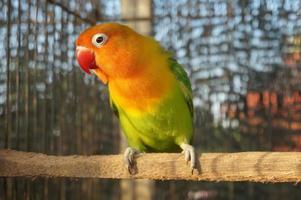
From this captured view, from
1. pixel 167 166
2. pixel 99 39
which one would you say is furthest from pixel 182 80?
pixel 167 166

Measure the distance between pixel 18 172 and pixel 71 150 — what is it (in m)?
0.58

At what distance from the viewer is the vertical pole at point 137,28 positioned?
1.86 m

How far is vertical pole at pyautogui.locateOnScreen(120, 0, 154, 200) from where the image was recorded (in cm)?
186

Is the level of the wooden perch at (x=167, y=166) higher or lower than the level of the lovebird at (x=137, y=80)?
lower

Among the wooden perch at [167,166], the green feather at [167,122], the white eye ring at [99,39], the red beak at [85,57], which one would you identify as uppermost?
the white eye ring at [99,39]

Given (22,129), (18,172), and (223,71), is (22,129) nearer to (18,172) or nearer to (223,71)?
(18,172)

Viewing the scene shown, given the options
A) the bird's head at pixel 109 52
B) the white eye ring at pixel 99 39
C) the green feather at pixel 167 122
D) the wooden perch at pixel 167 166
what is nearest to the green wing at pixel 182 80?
the green feather at pixel 167 122

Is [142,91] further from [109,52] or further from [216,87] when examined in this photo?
[216,87]

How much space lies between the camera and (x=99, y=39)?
1.38 m

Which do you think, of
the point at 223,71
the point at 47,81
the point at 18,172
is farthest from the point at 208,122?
the point at 18,172

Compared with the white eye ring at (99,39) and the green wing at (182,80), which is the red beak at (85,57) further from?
the green wing at (182,80)

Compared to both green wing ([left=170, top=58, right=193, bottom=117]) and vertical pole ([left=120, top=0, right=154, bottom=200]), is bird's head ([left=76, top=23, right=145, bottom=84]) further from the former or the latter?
vertical pole ([left=120, top=0, right=154, bottom=200])

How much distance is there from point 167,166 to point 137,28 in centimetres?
107

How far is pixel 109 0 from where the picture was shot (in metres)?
2.01
